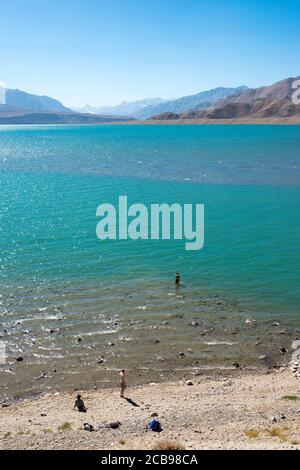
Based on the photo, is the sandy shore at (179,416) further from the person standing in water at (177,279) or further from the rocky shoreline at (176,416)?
the person standing in water at (177,279)

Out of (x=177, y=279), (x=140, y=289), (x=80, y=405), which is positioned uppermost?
(x=177, y=279)

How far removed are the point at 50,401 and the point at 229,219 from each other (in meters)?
43.8

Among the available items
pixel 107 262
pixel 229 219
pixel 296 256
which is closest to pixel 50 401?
pixel 107 262

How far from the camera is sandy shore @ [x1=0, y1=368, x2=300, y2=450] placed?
2125 cm

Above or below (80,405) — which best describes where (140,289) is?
above

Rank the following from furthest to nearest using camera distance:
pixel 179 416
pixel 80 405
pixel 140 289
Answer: pixel 140 289
pixel 80 405
pixel 179 416

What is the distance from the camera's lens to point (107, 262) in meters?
46.5

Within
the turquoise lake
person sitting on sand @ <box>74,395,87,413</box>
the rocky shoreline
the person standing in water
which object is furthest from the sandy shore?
the person standing in water

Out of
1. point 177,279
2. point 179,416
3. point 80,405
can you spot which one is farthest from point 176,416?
point 177,279

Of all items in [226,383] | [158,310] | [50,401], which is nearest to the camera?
[50,401]

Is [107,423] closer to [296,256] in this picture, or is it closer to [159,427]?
[159,427]

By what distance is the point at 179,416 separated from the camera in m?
23.8

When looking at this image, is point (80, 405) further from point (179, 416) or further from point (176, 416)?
point (179, 416)

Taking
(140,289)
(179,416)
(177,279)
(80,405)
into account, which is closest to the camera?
(179,416)
